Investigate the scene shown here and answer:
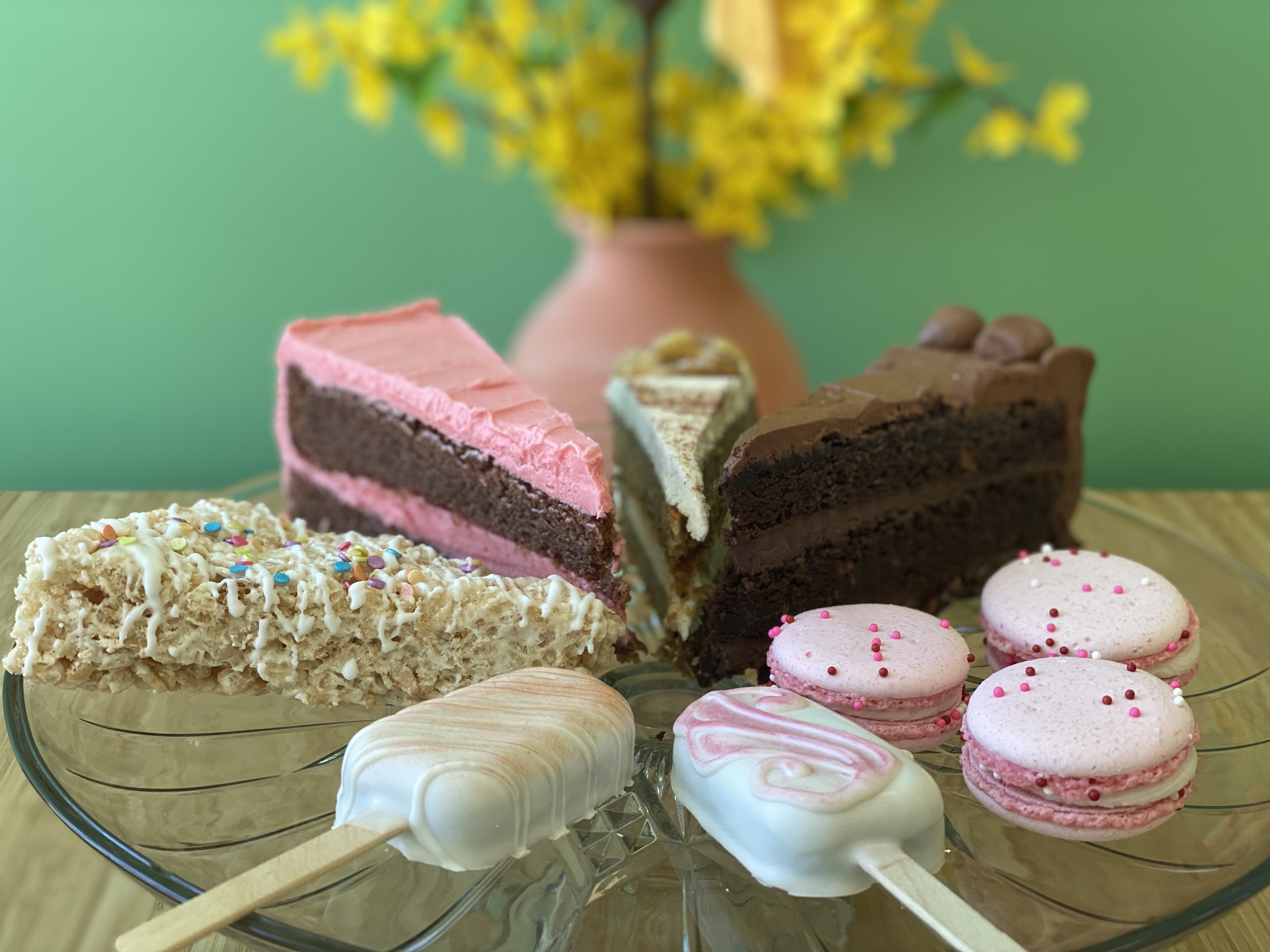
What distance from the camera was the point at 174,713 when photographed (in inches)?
77.7

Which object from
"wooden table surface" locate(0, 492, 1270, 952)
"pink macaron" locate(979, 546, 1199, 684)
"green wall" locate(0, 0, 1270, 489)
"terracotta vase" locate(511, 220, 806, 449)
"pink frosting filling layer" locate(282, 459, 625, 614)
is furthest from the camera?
"green wall" locate(0, 0, 1270, 489)

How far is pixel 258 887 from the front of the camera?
146 centimetres

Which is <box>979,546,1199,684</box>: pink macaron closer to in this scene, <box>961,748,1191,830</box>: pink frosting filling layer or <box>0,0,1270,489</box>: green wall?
<box>961,748,1191,830</box>: pink frosting filling layer

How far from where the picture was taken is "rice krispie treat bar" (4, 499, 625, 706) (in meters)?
1.91

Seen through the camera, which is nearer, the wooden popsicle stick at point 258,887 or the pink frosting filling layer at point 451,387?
the wooden popsicle stick at point 258,887

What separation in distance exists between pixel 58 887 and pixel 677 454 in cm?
127

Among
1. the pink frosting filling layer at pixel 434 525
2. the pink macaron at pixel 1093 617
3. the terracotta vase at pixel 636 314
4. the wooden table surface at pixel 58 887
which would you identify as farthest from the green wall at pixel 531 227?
the pink macaron at pixel 1093 617

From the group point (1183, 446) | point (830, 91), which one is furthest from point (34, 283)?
point (1183, 446)

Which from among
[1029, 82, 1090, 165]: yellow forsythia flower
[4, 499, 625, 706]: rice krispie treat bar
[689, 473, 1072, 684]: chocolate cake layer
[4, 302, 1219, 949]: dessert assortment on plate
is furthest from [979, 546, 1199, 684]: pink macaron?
[1029, 82, 1090, 165]: yellow forsythia flower

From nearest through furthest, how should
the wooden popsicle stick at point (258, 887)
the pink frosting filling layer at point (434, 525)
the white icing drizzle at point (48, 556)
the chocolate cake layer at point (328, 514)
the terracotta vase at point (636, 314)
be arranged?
the wooden popsicle stick at point (258, 887) < the white icing drizzle at point (48, 556) < the pink frosting filling layer at point (434, 525) < the chocolate cake layer at point (328, 514) < the terracotta vase at point (636, 314)

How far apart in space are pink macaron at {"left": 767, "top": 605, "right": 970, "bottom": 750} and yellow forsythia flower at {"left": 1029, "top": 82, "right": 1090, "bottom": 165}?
178cm

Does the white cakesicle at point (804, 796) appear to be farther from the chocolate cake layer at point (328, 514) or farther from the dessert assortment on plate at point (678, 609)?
the chocolate cake layer at point (328, 514)

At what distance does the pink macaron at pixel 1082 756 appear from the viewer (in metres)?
1.74

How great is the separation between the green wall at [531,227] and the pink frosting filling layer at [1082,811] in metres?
2.19
